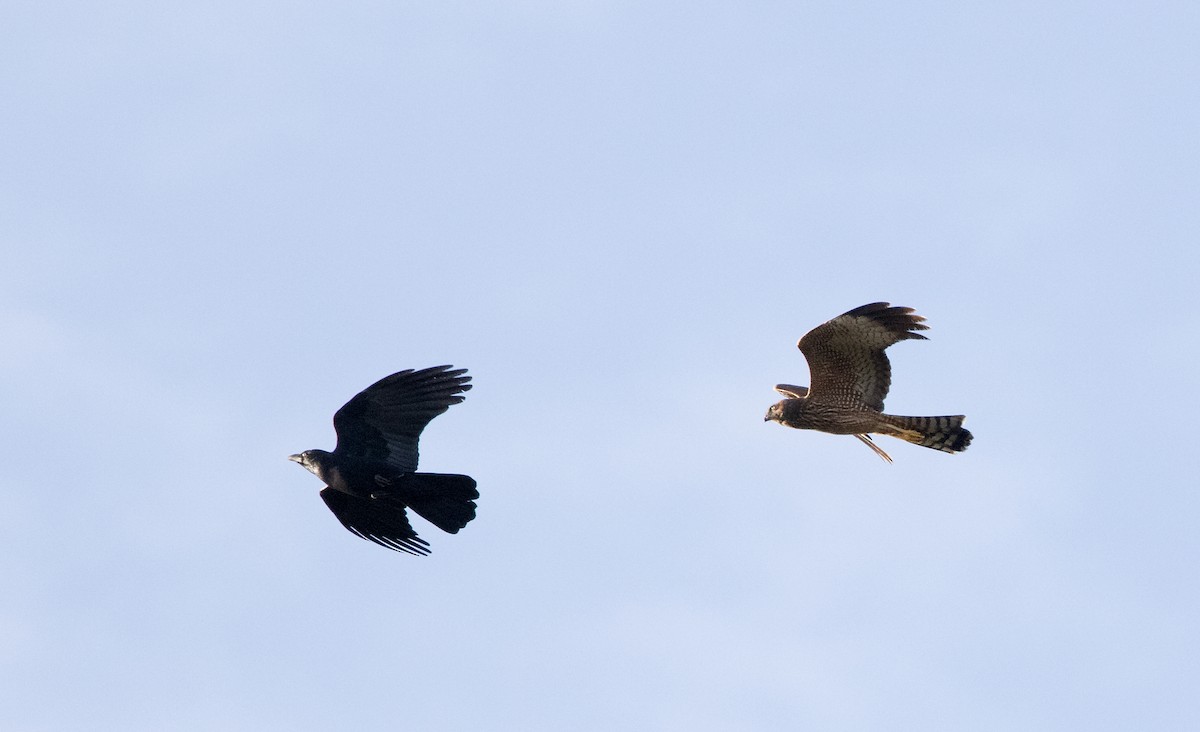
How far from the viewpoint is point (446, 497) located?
1639 centimetres

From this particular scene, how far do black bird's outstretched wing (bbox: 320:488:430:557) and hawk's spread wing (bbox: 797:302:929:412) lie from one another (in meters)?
4.84

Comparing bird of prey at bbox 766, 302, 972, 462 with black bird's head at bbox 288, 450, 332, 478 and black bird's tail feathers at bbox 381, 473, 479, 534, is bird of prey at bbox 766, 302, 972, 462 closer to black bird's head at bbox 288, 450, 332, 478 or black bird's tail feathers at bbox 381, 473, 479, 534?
black bird's tail feathers at bbox 381, 473, 479, 534

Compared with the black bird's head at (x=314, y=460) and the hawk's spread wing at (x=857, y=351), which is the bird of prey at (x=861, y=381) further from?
the black bird's head at (x=314, y=460)

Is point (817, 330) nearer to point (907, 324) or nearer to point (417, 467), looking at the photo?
point (907, 324)

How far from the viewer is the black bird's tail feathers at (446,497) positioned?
16.3 m

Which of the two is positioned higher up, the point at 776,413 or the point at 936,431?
the point at 776,413

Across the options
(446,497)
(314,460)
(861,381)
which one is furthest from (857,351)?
(314,460)

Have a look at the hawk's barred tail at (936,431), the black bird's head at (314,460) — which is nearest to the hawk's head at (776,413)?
the hawk's barred tail at (936,431)

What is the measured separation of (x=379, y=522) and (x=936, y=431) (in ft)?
20.2

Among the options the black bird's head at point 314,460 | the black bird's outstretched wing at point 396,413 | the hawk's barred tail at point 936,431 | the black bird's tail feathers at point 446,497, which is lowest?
the black bird's tail feathers at point 446,497

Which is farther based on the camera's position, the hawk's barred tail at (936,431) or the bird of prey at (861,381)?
the hawk's barred tail at (936,431)

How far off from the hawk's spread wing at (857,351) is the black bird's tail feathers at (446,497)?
4361 mm

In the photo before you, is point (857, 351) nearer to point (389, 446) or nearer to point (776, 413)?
point (776, 413)

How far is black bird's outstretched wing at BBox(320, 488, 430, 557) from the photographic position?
56.9 ft
